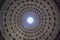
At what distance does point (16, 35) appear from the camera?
643 inches

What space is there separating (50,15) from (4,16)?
412 centimetres

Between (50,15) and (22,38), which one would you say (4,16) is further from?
(50,15)

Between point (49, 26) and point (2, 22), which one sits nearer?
point (2, 22)

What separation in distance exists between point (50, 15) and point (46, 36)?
6.33 ft

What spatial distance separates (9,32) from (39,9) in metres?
3.54

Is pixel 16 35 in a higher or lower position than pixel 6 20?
lower

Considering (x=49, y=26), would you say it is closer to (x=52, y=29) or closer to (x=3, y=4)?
(x=52, y=29)

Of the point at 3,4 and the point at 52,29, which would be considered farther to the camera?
the point at 52,29

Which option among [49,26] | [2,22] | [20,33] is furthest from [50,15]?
[2,22]

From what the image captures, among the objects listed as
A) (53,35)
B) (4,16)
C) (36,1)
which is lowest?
(53,35)

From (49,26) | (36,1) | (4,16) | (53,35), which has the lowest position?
(53,35)

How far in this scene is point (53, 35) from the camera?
50.9 feet

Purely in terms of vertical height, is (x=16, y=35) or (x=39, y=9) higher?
(x=39, y=9)

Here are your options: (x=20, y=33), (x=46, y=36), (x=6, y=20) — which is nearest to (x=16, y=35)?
(x=20, y=33)
